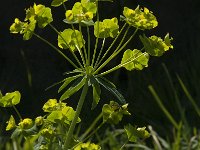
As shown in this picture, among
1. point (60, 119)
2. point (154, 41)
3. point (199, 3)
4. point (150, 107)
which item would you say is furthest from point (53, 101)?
point (199, 3)

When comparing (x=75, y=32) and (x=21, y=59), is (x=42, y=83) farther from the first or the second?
(x=75, y=32)

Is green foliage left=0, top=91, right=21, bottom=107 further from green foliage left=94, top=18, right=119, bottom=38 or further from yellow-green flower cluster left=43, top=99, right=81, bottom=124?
green foliage left=94, top=18, right=119, bottom=38

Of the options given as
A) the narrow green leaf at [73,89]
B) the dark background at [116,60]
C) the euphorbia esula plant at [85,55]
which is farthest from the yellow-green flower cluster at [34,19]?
the dark background at [116,60]

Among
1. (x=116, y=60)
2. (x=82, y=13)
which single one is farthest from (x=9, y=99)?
(x=116, y=60)

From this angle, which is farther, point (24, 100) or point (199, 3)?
point (199, 3)

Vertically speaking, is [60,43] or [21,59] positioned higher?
[60,43]

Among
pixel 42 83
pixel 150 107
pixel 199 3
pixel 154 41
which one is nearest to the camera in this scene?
pixel 154 41

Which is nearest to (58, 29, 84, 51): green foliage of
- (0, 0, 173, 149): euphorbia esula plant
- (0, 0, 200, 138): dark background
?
(0, 0, 173, 149): euphorbia esula plant

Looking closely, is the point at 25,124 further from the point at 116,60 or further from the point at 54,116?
the point at 116,60
